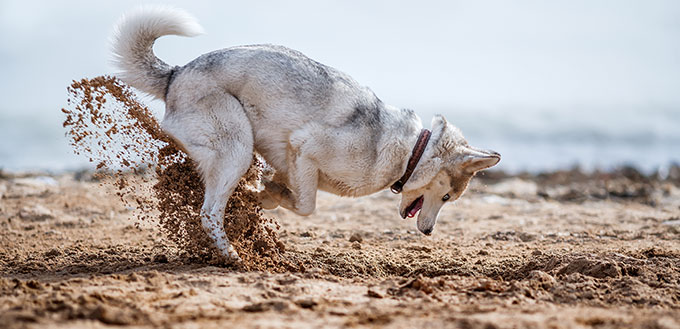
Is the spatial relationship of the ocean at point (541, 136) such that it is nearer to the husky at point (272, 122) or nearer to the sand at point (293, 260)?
the sand at point (293, 260)

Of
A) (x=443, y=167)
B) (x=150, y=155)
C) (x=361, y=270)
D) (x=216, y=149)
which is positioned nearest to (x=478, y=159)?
(x=443, y=167)

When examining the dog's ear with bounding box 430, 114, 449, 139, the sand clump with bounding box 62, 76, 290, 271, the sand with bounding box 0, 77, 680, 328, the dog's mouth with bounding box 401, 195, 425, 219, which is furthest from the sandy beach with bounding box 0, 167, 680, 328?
the dog's ear with bounding box 430, 114, 449, 139

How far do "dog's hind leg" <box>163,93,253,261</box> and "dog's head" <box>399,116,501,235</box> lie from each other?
5.22 ft

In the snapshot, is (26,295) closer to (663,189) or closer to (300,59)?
(300,59)

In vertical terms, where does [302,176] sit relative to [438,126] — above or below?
below

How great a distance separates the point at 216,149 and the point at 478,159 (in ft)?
7.57

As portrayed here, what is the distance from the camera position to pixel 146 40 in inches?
227

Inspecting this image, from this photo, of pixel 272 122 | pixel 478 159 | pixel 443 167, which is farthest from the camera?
pixel 443 167

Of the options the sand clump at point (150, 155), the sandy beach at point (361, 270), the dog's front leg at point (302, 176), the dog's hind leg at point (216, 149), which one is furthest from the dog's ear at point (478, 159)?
the dog's hind leg at point (216, 149)

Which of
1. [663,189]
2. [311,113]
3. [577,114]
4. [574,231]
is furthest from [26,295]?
[577,114]

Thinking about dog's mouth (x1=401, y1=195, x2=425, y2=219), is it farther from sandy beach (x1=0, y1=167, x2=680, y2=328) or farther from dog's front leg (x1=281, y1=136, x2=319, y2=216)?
dog's front leg (x1=281, y1=136, x2=319, y2=216)

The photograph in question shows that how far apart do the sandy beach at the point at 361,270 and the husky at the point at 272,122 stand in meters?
0.82

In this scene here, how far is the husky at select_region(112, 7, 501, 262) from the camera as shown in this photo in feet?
18.4

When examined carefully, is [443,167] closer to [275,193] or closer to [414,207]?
[414,207]
